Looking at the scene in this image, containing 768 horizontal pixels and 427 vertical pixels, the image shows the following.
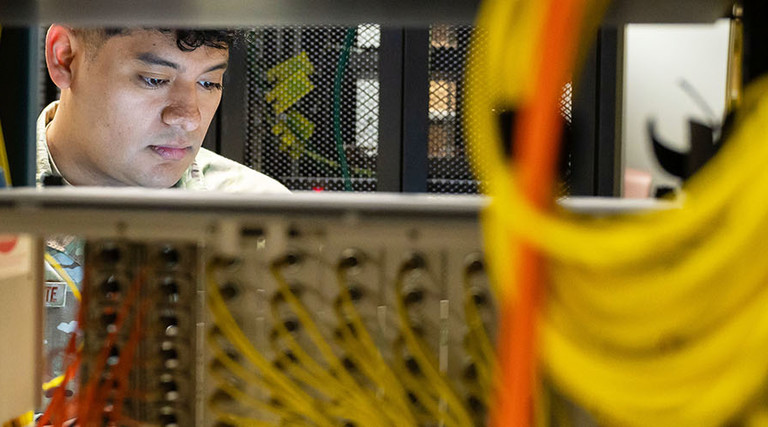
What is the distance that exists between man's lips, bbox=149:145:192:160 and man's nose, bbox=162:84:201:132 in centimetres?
8

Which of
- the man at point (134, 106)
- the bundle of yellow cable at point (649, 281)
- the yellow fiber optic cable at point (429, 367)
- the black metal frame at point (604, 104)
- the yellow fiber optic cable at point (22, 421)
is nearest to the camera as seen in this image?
the bundle of yellow cable at point (649, 281)

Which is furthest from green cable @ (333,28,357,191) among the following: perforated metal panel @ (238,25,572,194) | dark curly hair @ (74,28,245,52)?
dark curly hair @ (74,28,245,52)

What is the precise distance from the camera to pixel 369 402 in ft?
1.70

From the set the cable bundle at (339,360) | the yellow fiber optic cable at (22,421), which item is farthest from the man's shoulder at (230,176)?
the cable bundle at (339,360)

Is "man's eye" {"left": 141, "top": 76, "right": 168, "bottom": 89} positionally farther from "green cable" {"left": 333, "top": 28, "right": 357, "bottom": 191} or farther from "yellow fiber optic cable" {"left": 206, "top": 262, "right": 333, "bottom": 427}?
"yellow fiber optic cable" {"left": 206, "top": 262, "right": 333, "bottom": 427}

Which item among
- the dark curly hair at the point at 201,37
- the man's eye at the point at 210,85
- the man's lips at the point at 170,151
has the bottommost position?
the man's lips at the point at 170,151

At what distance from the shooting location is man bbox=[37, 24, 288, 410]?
76.0 inches

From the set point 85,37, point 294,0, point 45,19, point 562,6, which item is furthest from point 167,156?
point 562,6

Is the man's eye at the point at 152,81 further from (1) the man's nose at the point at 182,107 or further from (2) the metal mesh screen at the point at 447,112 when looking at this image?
(2) the metal mesh screen at the point at 447,112

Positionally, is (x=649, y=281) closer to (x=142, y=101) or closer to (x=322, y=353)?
(x=322, y=353)

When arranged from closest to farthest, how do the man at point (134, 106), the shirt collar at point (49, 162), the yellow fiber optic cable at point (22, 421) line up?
the yellow fiber optic cable at point (22, 421), the man at point (134, 106), the shirt collar at point (49, 162)

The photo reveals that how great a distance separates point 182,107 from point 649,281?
71.1 inches

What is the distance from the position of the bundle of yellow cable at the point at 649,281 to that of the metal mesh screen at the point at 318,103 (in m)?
1.49

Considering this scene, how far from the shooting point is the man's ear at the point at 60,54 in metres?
2.04
